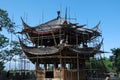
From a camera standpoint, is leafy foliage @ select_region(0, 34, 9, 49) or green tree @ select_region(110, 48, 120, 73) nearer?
leafy foliage @ select_region(0, 34, 9, 49)

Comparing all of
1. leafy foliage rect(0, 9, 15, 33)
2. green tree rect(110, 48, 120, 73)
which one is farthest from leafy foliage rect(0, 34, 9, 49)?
green tree rect(110, 48, 120, 73)

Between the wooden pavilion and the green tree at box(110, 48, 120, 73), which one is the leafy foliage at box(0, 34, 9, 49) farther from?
the green tree at box(110, 48, 120, 73)

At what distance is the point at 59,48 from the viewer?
94.3 ft

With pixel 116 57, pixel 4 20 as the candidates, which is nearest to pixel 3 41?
pixel 4 20

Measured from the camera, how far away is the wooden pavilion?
29328 mm

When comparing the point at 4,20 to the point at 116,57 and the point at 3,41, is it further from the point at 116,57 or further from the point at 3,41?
the point at 116,57

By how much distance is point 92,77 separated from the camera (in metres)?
33.2

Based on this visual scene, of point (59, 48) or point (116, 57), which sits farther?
point (116, 57)

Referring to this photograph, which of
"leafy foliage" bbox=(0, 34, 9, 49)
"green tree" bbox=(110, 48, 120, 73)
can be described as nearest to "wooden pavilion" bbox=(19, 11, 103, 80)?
"leafy foliage" bbox=(0, 34, 9, 49)

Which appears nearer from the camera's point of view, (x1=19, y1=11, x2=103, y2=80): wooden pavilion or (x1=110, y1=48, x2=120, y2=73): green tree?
(x1=19, y1=11, x2=103, y2=80): wooden pavilion

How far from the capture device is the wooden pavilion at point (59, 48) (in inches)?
1155

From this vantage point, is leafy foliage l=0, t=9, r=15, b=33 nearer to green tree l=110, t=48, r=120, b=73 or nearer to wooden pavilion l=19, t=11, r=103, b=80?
wooden pavilion l=19, t=11, r=103, b=80

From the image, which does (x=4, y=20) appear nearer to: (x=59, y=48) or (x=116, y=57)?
(x=59, y=48)

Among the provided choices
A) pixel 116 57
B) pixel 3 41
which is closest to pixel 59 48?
pixel 3 41
